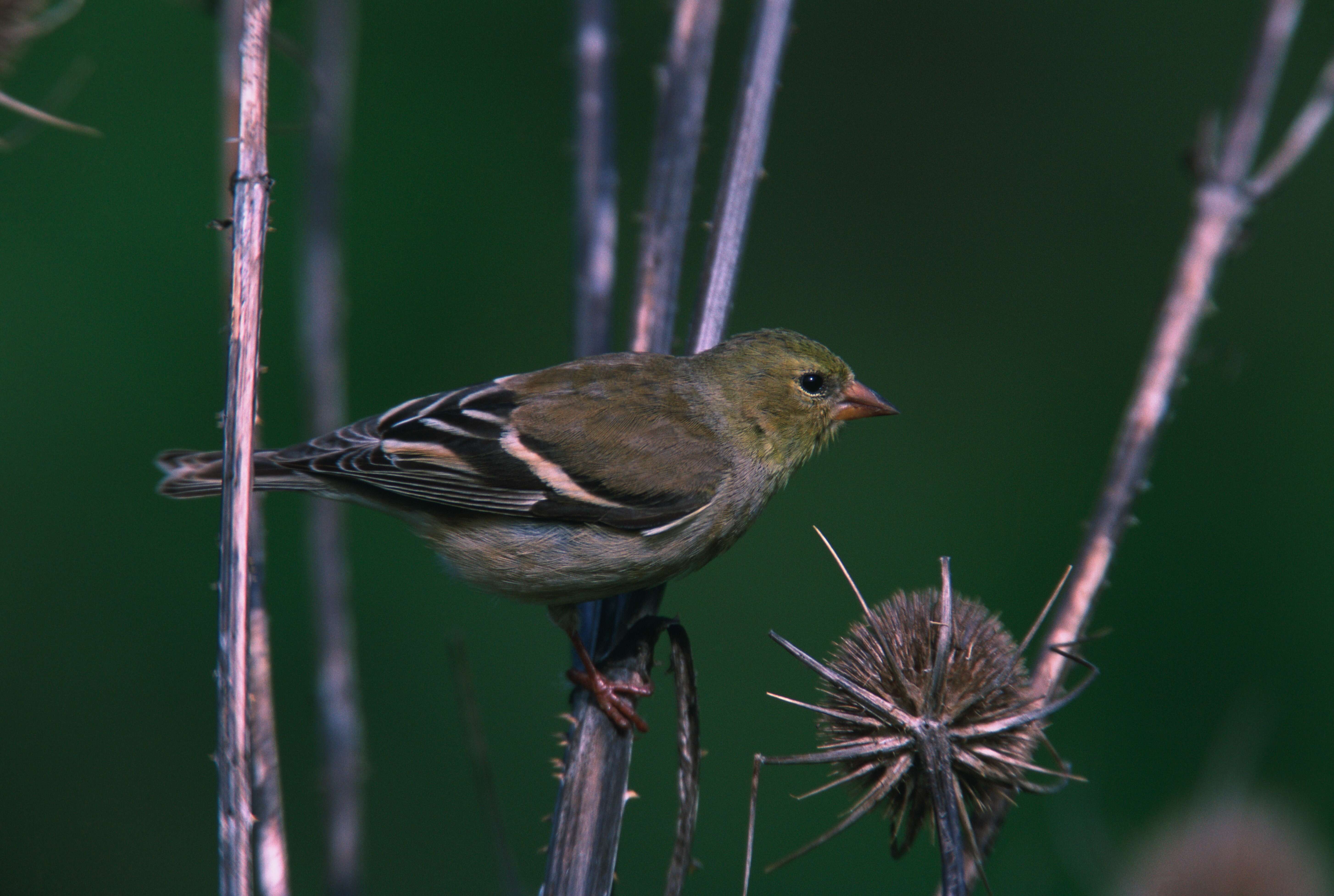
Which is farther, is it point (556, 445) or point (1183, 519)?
point (1183, 519)

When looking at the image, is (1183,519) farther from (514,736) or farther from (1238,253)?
(514,736)

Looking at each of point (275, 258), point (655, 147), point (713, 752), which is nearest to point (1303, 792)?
point (713, 752)

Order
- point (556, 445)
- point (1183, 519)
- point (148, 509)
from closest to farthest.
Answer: point (556, 445), point (148, 509), point (1183, 519)

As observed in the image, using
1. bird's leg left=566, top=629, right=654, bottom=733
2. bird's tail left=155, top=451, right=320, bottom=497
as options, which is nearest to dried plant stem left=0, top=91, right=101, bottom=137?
bird's tail left=155, top=451, right=320, bottom=497

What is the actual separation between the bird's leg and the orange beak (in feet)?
3.37

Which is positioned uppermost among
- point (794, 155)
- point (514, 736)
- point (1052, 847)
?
point (794, 155)

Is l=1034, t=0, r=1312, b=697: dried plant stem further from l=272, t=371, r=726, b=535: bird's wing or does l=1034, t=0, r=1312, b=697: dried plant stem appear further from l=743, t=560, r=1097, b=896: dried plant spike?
l=272, t=371, r=726, b=535: bird's wing

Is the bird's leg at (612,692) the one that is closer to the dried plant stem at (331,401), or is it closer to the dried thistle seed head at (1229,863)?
the dried plant stem at (331,401)

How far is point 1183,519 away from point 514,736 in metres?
3.53

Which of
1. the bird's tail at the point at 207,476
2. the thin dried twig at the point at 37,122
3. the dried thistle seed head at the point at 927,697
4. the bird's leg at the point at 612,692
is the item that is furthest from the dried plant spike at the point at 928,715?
the thin dried twig at the point at 37,122

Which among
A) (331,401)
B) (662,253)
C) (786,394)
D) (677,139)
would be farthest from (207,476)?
(786,394)

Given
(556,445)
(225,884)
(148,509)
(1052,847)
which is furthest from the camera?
(148,509)

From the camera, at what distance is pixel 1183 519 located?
5.22 metres

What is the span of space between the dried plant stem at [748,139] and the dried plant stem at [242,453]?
108 centimetres
